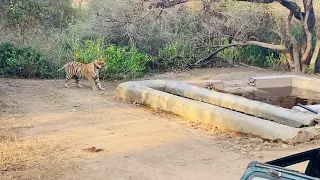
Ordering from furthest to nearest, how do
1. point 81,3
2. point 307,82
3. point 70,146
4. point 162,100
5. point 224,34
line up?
point 81,3 → point 224,34 → point 307,82 → point 162,100 → point 70,146

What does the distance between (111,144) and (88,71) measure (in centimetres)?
481

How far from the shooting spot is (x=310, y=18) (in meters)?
14.8

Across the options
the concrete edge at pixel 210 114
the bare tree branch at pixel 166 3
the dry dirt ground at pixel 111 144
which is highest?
the bare tree branch at pixel 166 3

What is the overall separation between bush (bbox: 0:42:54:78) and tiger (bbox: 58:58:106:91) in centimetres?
148

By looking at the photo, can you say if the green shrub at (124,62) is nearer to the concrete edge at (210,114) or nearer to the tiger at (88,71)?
the tiger at (88,71)

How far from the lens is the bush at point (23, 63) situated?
13227 mm

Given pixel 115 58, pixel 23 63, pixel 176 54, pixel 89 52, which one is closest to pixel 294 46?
pixel 176 54

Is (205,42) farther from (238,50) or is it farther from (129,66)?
(129,66)

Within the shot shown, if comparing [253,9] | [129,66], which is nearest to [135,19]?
[129,66]

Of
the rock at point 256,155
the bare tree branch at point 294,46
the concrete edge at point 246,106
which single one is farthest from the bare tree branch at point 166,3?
the rock at point 256,155

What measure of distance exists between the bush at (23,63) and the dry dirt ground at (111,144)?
2.63 meters

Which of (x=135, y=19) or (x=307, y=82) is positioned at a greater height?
(x=135, y=19)

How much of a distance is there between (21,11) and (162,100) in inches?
340

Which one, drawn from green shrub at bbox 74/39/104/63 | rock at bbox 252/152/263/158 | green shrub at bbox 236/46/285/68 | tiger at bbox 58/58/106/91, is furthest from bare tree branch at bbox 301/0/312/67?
rock at bbox 252/152/263/158
